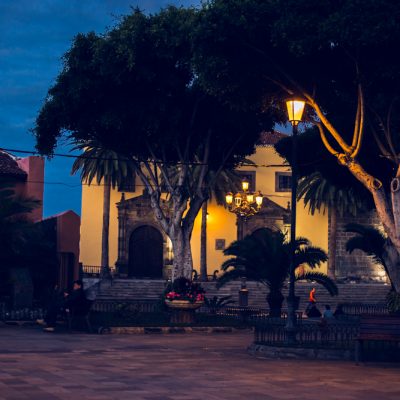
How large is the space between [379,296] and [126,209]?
1522 centimetres

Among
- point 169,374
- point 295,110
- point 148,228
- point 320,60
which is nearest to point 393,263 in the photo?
point 295,110

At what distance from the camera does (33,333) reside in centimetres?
2002

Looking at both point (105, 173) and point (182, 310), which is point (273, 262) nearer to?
point (182, 310)

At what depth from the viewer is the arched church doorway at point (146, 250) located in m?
51.8

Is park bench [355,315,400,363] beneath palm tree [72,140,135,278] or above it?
beneath

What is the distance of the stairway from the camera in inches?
1703

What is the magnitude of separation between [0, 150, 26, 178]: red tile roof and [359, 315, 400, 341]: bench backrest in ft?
91.5

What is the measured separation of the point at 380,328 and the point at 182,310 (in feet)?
30.2

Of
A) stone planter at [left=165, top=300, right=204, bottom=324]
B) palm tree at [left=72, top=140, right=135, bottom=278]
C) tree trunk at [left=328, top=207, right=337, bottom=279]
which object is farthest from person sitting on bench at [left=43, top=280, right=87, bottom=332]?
tree trunk at [left=328, top=207, right=337, bottom=279]

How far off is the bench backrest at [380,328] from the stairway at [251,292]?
27060 mm

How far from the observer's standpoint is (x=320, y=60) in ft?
58.5

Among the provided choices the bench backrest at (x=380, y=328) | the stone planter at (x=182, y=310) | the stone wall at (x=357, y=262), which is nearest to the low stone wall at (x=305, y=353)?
the bench backrest at (x=380, y=328)

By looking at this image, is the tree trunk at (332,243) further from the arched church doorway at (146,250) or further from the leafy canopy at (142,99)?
the leafy canopy at (142,99)

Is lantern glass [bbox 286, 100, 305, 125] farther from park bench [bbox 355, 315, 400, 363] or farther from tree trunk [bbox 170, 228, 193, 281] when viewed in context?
tree trunk [bbox 170, 228, 193, 281]
